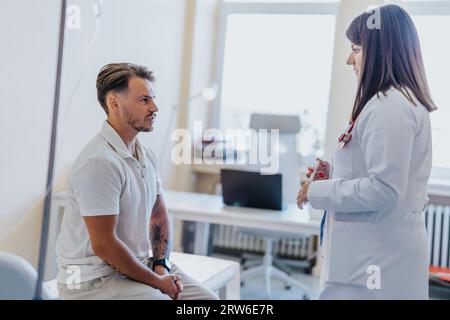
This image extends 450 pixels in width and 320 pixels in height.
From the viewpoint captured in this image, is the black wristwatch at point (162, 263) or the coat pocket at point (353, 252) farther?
the black wristwatch at point (162, 263)

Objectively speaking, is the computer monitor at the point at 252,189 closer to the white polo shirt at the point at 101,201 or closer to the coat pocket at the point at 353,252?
the white polo shirt at the point at 101,201

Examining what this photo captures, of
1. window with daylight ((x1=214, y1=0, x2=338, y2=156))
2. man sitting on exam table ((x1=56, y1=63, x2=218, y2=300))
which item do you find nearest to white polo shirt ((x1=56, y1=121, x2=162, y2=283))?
man sitting on exam table ((x1=56, y1=63, x2=218, y2=300))

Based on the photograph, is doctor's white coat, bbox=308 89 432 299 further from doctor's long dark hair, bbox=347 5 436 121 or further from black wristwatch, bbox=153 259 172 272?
black wristwatch, bbox=153 259 172 272

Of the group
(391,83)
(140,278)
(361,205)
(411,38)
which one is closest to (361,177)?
(361,205)

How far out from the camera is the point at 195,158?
12.2 ft

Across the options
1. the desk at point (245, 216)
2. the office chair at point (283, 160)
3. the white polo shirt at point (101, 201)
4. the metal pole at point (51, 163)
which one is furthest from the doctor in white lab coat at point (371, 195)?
the office chair at point (283, 160)

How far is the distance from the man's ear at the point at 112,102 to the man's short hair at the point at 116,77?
0.04 ft

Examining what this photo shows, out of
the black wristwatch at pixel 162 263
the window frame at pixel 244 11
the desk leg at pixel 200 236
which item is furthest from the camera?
the window frame at pixel 244 11

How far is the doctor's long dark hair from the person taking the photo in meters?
1.15

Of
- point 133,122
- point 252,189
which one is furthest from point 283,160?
point 133,122

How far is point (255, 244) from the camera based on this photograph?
12.8ft

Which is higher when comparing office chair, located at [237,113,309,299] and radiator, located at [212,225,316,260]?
office chair, located at [237,113,309,299]

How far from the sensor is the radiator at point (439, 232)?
10.8ft

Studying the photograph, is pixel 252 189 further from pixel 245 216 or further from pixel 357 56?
pixel 357 56
